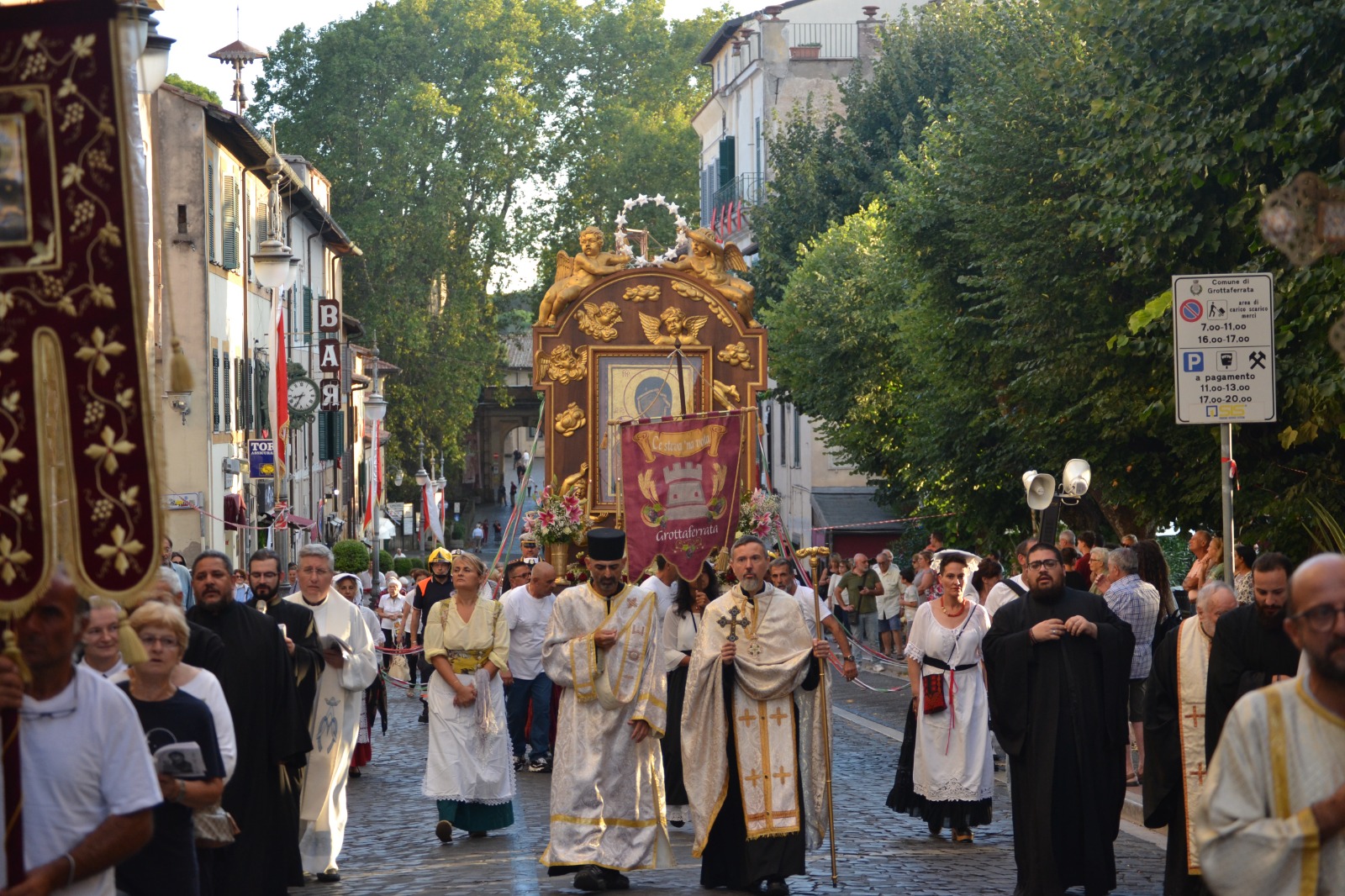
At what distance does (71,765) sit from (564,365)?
53.2ft

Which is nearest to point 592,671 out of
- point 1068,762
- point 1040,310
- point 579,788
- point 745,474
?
point 579,788

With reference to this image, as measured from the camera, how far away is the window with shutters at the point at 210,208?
35375 mm

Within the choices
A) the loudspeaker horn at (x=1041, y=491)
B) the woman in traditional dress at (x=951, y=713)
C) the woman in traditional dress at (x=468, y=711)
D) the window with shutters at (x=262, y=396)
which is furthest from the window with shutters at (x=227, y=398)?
the woman in traditional dress at (x=951, y=713)

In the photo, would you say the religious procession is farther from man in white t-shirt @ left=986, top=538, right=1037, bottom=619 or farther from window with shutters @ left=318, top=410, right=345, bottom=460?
window with shutters @ left=318, top=410, right=345, bottom=460

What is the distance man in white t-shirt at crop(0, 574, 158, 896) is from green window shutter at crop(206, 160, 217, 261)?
31.3 metres

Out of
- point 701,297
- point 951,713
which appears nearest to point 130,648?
point 951,713

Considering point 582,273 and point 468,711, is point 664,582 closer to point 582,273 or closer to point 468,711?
point 468,711

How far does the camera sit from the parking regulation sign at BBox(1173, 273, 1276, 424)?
10.5 m

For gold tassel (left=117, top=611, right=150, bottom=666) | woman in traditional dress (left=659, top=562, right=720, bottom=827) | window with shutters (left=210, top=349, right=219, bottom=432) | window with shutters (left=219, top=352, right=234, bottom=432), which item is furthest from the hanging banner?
window with shutters (left=219, top=352, right=234, bottom=432)

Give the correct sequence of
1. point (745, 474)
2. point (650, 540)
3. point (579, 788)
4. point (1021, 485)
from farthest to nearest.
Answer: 1. point (1021, 485)
2. point (745, 474)
3. point (650, 540)
4. point (579, 788)

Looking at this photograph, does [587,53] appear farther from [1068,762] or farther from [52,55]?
[52,55]

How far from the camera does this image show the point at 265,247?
24375 millimetres

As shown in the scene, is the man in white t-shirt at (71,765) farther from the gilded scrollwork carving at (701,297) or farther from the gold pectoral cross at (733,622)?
the gilded scrollwork carving at (701,297)

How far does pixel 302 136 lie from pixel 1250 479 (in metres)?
41.5
